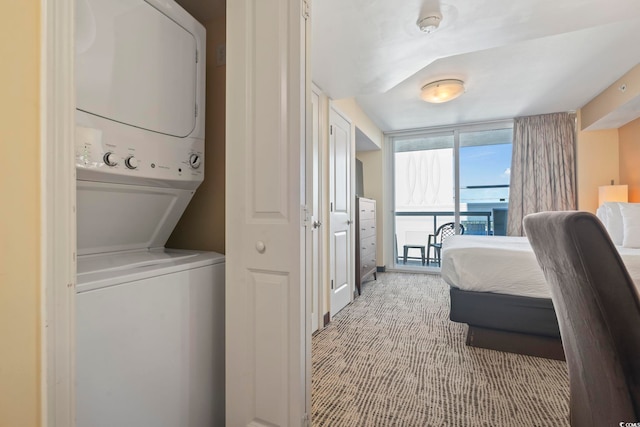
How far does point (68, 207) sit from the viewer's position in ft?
2.19

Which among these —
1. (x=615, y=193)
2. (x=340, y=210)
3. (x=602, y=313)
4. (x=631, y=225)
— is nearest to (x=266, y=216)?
(x=602, y=313)

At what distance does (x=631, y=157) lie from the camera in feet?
11.8

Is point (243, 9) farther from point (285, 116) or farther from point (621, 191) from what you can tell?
point (621, 191)

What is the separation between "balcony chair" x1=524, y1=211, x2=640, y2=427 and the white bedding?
1613 millimetres

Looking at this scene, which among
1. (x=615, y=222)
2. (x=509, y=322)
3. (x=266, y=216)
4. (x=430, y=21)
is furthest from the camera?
(x=615, y=222)

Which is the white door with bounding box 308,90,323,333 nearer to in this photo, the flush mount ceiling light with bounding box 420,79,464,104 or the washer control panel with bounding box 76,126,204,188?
the flush mount ceiling light with bounding box 420,79,464,104

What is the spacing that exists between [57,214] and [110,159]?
41 centimetres

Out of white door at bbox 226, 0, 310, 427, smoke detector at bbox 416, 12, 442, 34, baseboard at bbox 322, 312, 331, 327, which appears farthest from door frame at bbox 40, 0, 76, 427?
baseboard at bbox 322, 312, 331, 327

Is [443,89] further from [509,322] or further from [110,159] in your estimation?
[110,159]

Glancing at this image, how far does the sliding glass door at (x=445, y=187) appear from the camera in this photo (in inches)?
184

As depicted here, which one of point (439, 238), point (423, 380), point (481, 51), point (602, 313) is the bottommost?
point (423, 380)

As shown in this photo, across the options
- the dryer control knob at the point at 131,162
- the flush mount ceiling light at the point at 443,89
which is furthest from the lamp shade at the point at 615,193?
the dryer control knob at the point at 131,162

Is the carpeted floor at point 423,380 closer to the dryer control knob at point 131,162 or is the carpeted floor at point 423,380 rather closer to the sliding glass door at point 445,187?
the dryer control knob at point 131,162

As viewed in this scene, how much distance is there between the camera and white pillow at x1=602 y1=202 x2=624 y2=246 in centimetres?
283
